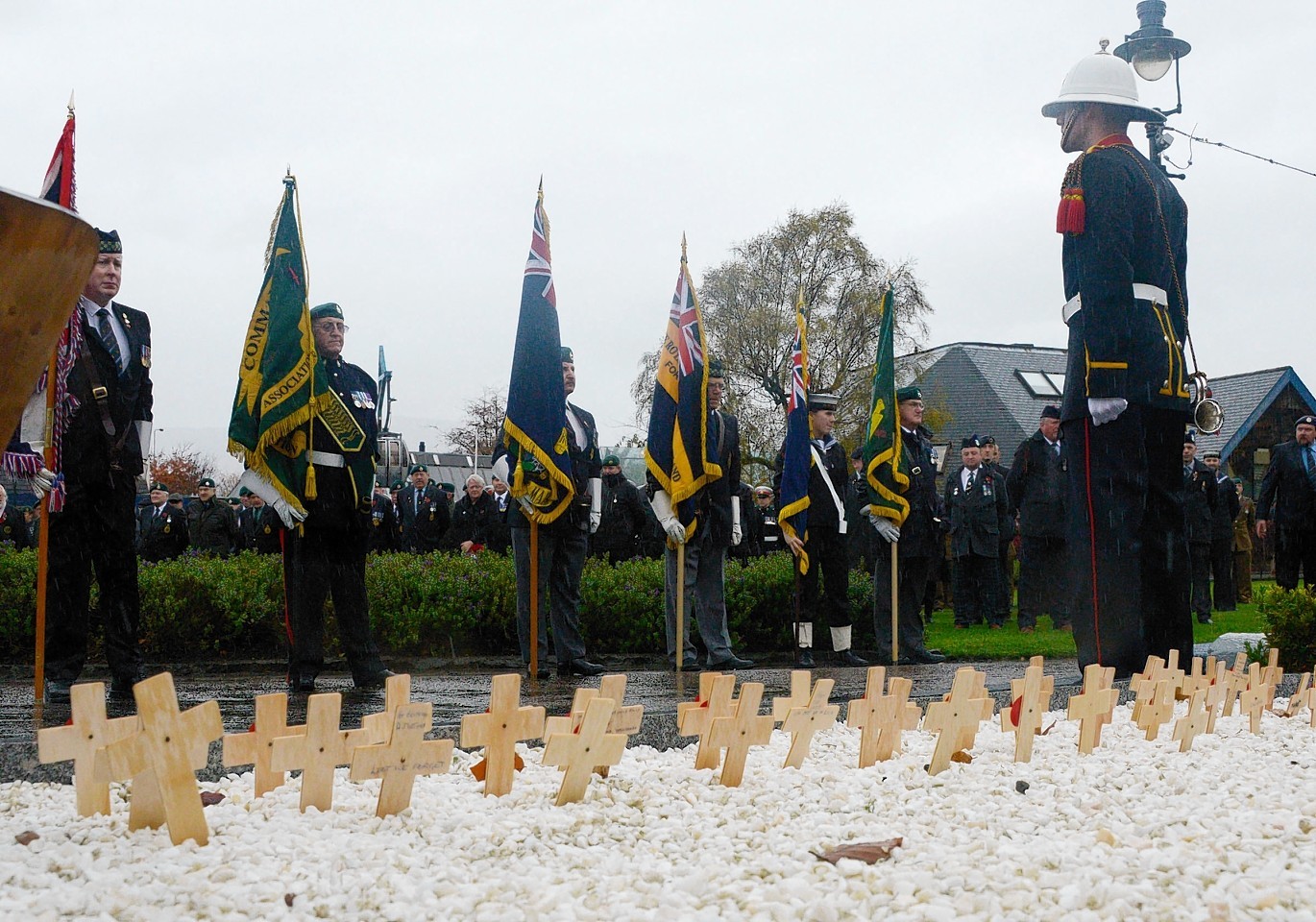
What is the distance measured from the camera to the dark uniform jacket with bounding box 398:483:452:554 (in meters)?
20.8

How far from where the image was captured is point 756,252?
42.5m

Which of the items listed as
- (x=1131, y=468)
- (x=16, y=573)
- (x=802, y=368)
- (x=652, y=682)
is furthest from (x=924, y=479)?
(x=16, y=573)

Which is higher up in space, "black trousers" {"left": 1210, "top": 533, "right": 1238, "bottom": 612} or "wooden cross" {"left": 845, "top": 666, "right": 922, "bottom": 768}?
"black trousers" {"left": 1210, "top": 533, "right": 1238, "bottom": 612}

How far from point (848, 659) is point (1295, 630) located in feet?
11.3

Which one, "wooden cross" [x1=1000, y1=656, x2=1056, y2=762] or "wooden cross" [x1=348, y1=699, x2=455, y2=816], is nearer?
"wooden cross" [x1=348, y1=699, x2=455, y2=816]

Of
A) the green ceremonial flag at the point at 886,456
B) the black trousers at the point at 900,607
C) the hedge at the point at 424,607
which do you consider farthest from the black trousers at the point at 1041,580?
the green ceremonial flag at the point at 886,456

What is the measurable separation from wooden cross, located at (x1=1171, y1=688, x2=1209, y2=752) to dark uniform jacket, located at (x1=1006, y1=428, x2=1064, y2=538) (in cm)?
935

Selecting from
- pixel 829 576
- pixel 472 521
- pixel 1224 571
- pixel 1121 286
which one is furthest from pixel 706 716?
pixel 472 521

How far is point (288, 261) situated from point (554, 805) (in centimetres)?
485

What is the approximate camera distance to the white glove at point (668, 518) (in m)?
9.07

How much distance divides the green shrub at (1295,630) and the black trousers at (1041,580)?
555 centimetres

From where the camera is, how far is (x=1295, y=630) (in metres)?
8.30

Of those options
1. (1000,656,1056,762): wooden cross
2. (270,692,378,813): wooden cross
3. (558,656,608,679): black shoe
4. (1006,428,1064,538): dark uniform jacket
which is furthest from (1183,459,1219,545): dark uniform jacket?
(270,692,378,813): wooden cross

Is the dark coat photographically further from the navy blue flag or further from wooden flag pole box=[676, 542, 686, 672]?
the navy blue flag
